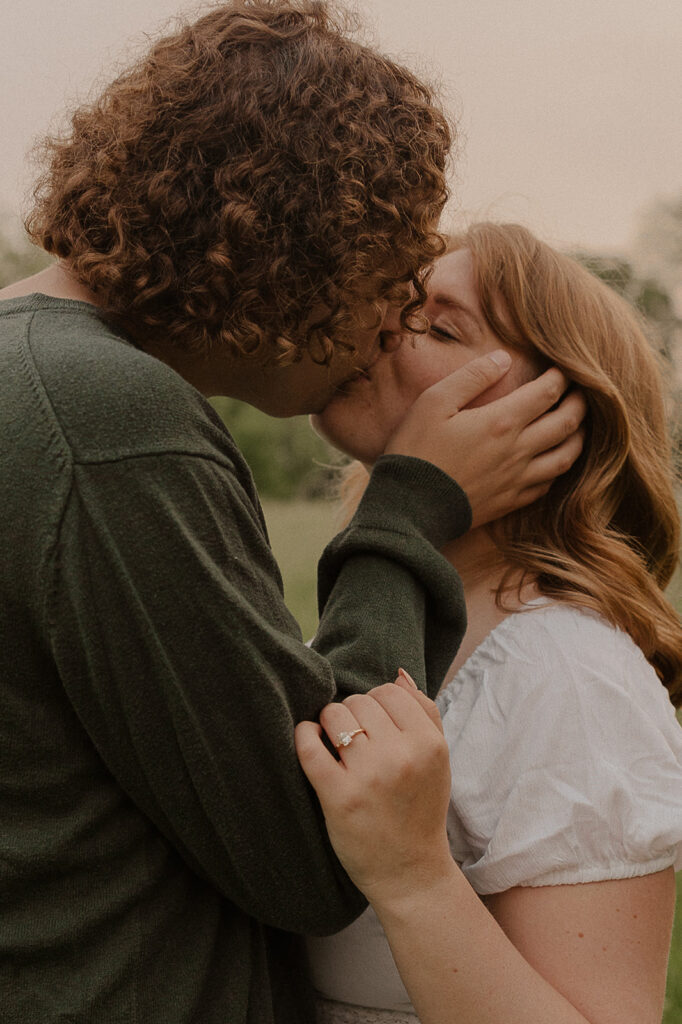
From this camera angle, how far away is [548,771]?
6.02 ft

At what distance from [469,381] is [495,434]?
17cm

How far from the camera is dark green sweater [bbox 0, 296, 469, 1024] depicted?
4.11 feet

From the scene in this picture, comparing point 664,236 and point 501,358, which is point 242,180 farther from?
point 664,236

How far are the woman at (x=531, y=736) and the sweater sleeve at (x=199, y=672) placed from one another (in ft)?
0.23

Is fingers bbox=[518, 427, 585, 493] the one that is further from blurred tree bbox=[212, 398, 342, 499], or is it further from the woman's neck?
blurred tree bbox=[212, 398, 342, 499]

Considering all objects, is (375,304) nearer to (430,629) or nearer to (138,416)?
(430,629)

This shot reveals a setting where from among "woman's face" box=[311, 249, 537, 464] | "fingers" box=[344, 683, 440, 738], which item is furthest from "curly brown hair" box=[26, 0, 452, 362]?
"fingers" box=[344, 683, 440, 738]

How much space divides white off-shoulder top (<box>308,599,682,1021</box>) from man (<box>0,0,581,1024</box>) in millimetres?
223

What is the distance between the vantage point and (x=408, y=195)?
1796 millimetres

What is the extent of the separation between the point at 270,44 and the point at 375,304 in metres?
0.49

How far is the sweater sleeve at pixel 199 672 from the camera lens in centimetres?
125

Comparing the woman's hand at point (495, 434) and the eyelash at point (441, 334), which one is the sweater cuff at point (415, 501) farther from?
the eyelash at point (441, 334)

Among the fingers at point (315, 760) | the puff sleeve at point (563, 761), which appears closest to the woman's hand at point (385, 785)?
the fingers at point (315, 760)

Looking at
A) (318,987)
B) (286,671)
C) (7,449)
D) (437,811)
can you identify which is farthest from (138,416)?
(318,987)
